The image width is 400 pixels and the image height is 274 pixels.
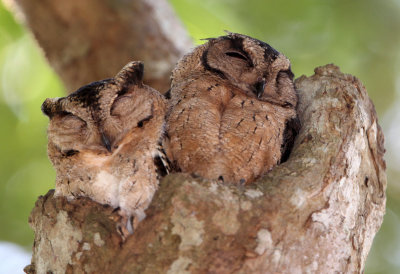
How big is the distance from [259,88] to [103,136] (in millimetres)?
930

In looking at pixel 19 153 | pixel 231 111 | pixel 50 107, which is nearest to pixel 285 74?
pixel 231 111

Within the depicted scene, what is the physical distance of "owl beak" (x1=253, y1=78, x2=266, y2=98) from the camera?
2834 mm

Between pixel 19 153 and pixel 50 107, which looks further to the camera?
pixel 19 153

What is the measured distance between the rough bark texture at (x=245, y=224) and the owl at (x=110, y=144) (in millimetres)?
137

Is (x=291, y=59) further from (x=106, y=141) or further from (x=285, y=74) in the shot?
(x=106, y=141)

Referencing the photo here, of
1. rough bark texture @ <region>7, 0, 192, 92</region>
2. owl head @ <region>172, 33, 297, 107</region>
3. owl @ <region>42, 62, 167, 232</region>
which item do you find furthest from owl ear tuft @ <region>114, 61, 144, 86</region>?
rough bark texture @ <region>7, 0, 192, 92</region>

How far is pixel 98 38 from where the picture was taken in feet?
13.0

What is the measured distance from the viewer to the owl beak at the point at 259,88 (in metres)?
2.83

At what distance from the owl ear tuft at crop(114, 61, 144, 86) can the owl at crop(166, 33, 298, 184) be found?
0.82 ft

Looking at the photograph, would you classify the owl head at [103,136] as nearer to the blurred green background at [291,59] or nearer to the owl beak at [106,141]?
the owl beak at [106,141]

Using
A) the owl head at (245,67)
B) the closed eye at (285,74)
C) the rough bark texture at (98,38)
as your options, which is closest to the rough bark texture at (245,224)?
the owl head at (245,67)

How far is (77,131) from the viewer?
266cm

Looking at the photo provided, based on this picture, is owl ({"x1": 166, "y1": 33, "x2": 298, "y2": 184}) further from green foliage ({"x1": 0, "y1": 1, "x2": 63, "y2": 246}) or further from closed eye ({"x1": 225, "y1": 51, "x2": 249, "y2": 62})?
green foliage ({"x1": 0, "y1": 1, "x2": 63, "y2": 246})

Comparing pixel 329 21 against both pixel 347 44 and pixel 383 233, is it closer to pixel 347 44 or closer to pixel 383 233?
pixel 347 44
